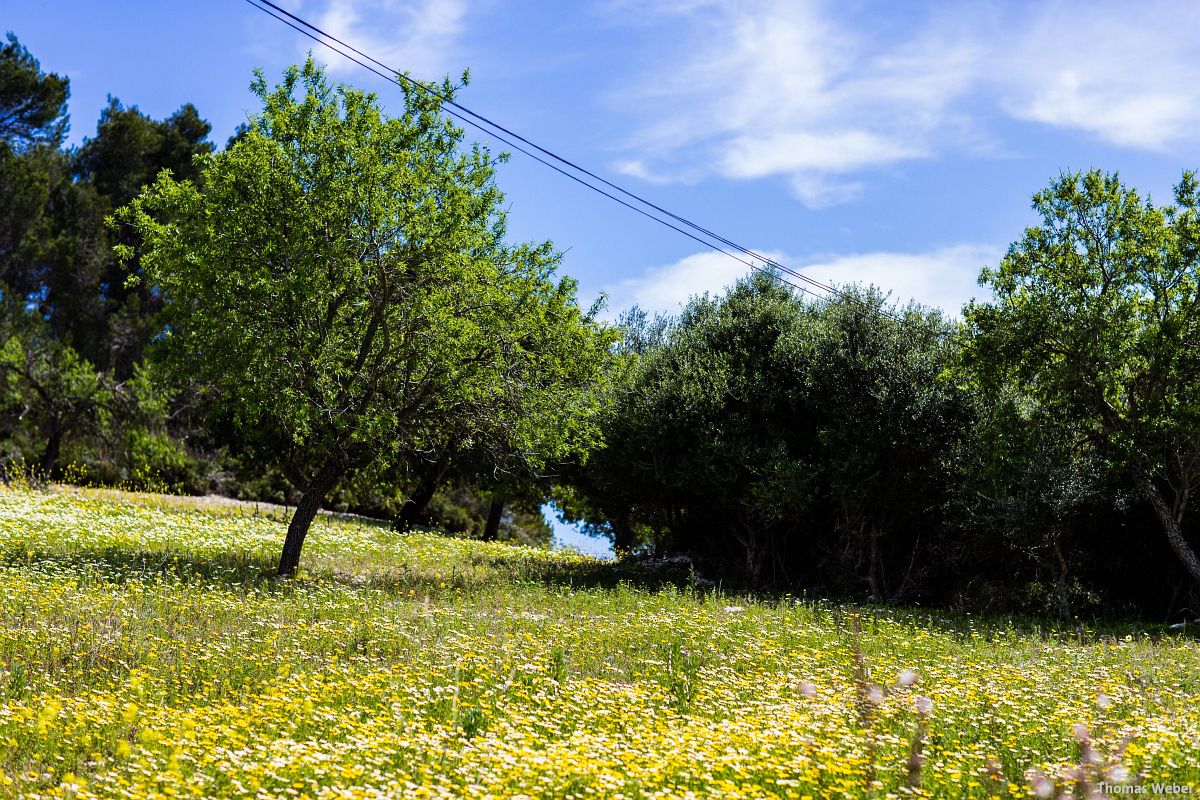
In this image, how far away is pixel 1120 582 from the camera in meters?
21.4

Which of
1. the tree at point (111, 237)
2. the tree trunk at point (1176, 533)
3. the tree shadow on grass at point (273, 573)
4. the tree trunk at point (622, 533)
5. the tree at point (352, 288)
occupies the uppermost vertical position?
the tree at point (111, 237)

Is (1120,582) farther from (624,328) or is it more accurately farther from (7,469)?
(7,469)

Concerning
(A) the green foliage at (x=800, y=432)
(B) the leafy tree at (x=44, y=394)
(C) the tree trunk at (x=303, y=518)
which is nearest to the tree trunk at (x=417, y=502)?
(A) the green foliage at (x=800, y=432)

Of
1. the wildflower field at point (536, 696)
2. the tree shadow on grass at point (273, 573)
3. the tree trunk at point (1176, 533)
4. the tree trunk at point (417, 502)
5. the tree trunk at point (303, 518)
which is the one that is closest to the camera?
the wildflower field at point (536, 696)

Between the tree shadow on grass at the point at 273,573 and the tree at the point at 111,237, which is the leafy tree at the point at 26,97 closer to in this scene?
the tree at the point at 111,237

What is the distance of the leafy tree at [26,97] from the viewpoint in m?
45.3

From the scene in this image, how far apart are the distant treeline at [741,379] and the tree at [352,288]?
6cm

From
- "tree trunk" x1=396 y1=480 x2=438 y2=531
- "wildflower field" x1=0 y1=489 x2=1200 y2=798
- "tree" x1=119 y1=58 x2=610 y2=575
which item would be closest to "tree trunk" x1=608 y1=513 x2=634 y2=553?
"tree trunk" x1=396 y1=480 x2=438 y2=531

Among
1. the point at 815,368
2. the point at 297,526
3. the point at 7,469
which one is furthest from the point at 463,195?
the point at 7,469

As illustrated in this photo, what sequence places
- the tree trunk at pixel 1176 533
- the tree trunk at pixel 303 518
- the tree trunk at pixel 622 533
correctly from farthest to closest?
the tree trunk at pixel 622 533
the tree trunk at pixel 1176 533
the tree trunk at pixel 303 518

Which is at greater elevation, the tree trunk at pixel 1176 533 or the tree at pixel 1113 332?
the tree at pixel 1113 332

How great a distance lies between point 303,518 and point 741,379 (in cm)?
1040

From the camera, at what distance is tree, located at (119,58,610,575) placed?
52.6 feet

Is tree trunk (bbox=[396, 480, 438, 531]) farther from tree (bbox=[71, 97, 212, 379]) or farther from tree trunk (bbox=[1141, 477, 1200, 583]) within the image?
tree trunk (bbox=[1141, 477, 1200, 583])
